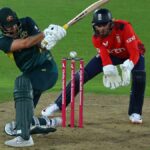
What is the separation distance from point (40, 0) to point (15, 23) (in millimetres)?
15289

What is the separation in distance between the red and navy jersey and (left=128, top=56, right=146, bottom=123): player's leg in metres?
0.24

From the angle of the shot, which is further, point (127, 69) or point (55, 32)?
point (127, 69)

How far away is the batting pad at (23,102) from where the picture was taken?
7.20m

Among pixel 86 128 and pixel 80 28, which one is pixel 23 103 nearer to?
pixel 86 128

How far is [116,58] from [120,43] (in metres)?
0.40

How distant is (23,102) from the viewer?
7207 millimetres

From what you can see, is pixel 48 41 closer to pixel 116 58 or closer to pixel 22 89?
pixel 22 89

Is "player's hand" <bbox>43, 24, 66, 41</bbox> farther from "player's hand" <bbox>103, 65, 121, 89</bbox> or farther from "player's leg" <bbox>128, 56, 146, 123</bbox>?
"player's leg" <bbox>128, 56, 146, 123</bbox>

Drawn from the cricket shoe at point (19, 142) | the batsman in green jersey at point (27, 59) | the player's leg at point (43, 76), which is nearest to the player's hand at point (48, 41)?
the batsman in green jersey at point (27, 59)

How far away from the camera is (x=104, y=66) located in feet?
Answer: 27.9

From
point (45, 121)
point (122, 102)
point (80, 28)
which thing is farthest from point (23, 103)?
point (80, 28)

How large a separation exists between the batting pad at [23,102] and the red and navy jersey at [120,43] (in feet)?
5.35

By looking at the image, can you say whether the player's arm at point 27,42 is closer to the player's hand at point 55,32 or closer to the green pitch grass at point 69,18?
the player's hand at point 55,32

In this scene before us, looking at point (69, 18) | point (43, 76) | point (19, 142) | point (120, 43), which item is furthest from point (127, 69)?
point (69, 18)
